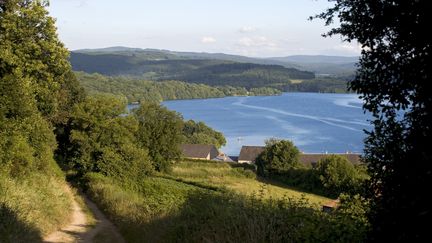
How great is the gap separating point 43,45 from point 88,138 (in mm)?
11241

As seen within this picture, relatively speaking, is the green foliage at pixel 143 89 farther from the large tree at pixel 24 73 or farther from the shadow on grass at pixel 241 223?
the shadow on grass at pixel 241 223

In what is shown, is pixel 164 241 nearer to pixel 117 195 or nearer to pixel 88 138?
pixel 117 195

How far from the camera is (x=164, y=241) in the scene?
8.02 meters

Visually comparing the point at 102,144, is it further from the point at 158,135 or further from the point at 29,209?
the point at 158,135

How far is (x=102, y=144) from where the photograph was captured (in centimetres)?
2641

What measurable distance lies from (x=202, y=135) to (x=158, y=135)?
41403 millimetres

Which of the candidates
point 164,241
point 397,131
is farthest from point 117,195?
point 397,131

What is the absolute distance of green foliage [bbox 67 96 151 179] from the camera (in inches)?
988

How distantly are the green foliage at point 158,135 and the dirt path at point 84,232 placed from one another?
2774 cm

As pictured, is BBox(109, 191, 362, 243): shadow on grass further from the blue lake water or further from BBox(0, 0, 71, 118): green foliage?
the blue lake water

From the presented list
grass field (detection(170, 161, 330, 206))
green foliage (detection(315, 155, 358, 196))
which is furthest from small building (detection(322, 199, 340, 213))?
green foliage (detection(315, 155, 358, 196))

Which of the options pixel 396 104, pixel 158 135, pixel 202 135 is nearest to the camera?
pixel 396 104

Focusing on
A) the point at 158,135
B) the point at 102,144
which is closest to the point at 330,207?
the point at 102,144

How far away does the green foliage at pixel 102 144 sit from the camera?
82.3ft
